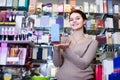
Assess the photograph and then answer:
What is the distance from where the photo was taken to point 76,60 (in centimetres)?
146

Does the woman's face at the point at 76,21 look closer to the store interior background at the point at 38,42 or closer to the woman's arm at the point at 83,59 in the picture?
the woman's arm at the point at 83,59

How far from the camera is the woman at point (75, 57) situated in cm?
147

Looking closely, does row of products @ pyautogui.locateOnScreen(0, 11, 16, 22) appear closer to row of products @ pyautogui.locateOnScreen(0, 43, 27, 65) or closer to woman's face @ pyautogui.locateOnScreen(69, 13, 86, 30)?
row of products @ pyautogui.locateOnScreen(0, 43, 27, 65)

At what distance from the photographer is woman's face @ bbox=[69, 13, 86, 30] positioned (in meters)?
1.63

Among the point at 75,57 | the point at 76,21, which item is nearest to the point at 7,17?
the point at 76,21

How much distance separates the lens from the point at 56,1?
4727 mm

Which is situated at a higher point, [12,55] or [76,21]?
[76,21]

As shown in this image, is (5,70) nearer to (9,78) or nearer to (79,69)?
(9,78)

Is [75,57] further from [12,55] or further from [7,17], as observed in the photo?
[7,17]

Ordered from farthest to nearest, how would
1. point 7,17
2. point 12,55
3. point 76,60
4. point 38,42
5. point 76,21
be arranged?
point 38,42 → point 7,17 → point 12,55 → point 76,21 → point 76,60

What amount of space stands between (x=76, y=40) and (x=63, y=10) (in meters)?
2.50

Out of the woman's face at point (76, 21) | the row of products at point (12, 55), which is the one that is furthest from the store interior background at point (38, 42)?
the woman's face at point (76, 21)

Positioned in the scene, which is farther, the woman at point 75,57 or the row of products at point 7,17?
the row of products at point 7,17

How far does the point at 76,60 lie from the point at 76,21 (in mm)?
308
